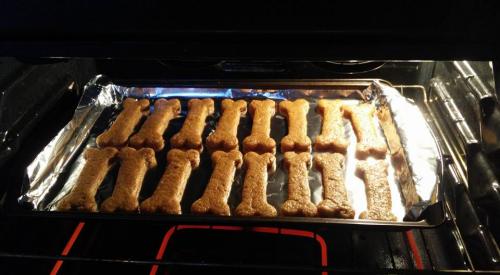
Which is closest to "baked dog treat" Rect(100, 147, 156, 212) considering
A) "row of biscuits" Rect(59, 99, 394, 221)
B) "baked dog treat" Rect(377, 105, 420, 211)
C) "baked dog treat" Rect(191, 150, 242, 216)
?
"row of biscuits" Rect(59, 99, 394, 221)

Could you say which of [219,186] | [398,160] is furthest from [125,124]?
[398,160]

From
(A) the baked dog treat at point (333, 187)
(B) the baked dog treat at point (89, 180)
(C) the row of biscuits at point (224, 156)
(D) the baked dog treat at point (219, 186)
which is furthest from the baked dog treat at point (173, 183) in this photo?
(A) the baked dog treat at point (333, 187)

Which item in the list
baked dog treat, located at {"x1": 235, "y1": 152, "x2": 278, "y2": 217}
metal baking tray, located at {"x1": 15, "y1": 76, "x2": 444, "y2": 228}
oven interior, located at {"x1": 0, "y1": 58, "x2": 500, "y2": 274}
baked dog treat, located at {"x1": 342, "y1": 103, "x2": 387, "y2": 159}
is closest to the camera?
oven interior, located at {"x1": 0, "y1": 58, "x2": 500, "y2": 274}

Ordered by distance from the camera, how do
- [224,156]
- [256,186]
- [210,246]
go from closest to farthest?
[210,246]
[256,186]
[224,156]

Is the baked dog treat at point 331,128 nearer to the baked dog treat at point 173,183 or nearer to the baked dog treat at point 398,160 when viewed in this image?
the baked dog treat at point 398,160

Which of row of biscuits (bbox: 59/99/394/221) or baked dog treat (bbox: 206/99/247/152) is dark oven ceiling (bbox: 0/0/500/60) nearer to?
row of biscuits (bbox: 59/99/394/221)

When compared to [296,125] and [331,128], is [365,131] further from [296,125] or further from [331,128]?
[296,125]

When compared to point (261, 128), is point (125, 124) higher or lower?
lower

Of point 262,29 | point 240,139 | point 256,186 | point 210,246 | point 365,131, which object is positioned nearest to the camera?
point 262,29
